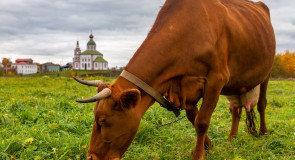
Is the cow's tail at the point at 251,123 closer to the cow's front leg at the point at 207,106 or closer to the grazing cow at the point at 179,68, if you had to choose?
the grazing cow at the point at 179,68

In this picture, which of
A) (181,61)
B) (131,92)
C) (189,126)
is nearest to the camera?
(131,92)

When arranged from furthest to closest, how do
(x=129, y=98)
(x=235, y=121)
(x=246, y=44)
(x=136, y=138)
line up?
1. (x=235, y=121)
2. (x=136, y=138)
3. (x=246, y=44)
4. (x=129, y=98)

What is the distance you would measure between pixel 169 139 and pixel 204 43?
1991mm

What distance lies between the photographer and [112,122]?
2.99 meters

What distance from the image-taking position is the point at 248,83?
14.7 ft

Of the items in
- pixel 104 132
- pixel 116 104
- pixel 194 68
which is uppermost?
pixel 194 68

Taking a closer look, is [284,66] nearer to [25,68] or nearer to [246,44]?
[246,44]

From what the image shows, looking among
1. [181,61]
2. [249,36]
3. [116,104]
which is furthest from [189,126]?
[116,104]

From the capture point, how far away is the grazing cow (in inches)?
119

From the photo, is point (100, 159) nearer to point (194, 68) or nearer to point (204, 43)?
point (194, 68)

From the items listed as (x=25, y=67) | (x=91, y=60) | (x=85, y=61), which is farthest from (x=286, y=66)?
(x=25, y=67)

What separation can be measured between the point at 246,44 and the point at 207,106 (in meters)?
1.19

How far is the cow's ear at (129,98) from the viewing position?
2785 millimetres

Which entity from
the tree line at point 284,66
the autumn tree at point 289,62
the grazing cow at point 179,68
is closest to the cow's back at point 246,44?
the grazing cow at point 179,68
